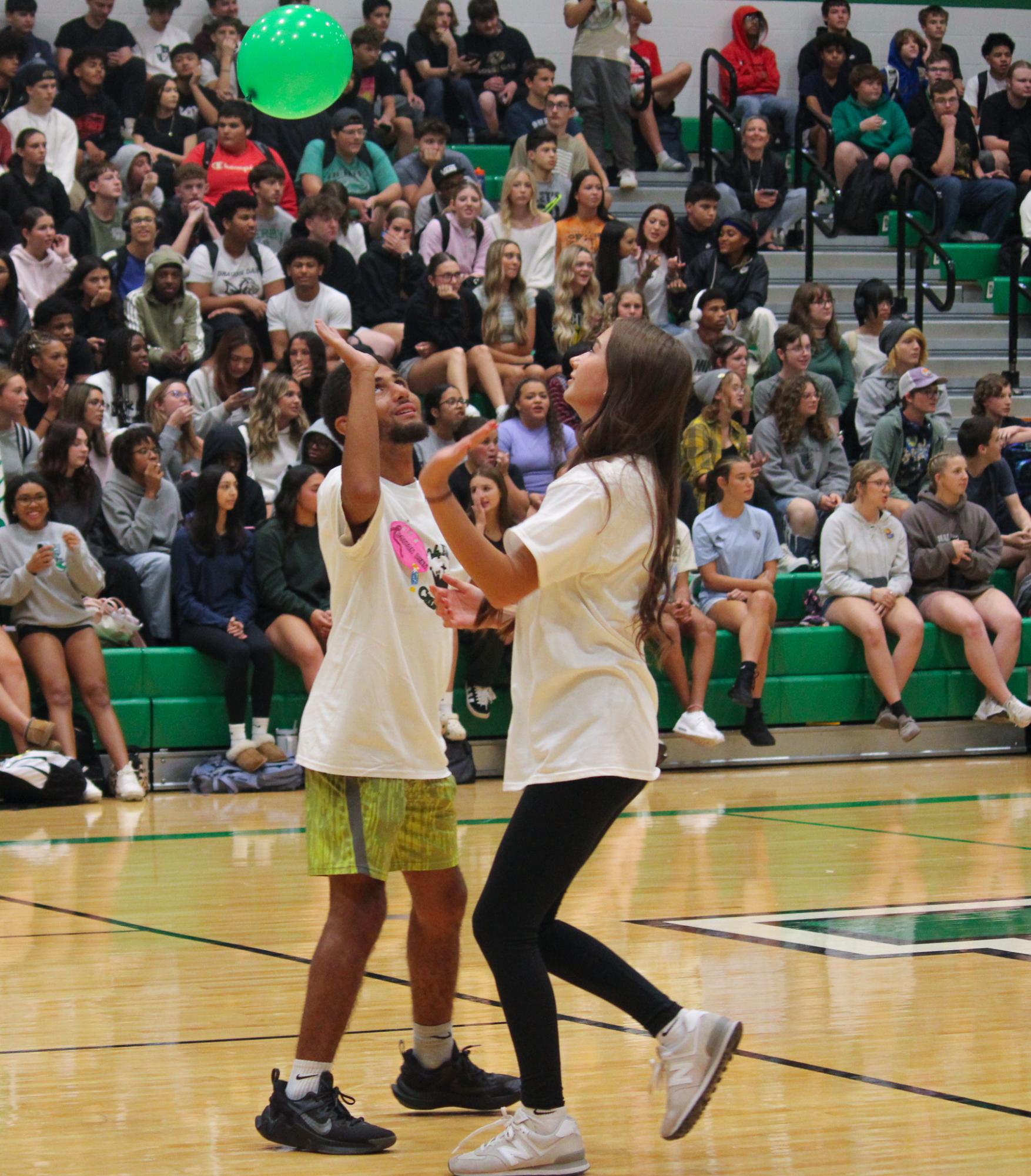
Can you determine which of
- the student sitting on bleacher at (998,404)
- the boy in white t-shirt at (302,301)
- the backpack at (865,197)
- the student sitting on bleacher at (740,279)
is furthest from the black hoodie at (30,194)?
the backpack at (865,197)

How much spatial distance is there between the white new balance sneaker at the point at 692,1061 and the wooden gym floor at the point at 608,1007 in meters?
0.10

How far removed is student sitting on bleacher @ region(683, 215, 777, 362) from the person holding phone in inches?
55.9

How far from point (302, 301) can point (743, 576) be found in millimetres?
3128

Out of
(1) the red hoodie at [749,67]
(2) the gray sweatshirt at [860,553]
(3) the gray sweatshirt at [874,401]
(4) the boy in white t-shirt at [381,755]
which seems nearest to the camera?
(4) the boy in white t-shirt at [381,755]

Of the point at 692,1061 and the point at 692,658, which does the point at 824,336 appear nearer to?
the point at 692,658

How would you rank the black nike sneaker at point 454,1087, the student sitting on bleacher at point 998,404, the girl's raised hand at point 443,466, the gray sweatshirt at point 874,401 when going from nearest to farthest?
1. the girl's raised hand at point 443,466
2. the black nike sneaker at point 454,1087
3. the student sitting on bleacher at point 998,404
4. the gray sweatshirt at point 874,401

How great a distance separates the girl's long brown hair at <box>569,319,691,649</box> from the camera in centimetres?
306

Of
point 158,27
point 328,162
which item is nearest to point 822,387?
point 328,162

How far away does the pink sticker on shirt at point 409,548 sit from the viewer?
11.2ft

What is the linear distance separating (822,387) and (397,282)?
274cm

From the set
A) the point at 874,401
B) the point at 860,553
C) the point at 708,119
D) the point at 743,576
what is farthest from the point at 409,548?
the point at 708,119

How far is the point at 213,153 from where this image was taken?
38.2 ft

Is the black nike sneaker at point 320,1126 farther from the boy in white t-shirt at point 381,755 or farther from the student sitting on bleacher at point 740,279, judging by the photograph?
the student sitting on bleacher at point 740,279

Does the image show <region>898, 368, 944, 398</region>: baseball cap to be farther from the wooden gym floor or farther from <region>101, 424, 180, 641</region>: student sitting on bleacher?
<region>101, 424, 180, 641</region>: student sitting on bleacher
